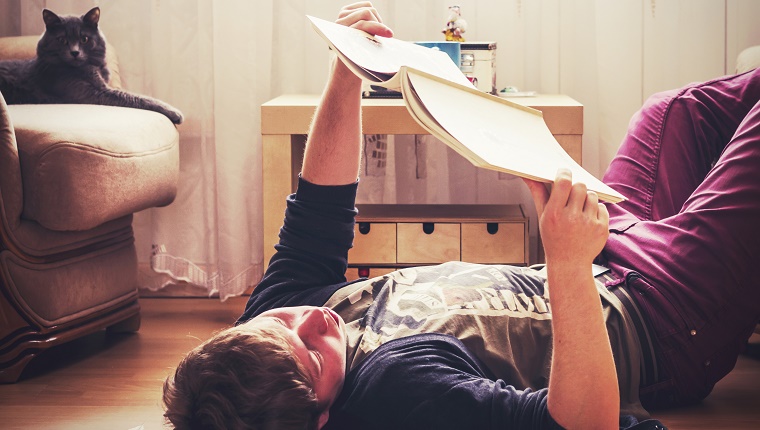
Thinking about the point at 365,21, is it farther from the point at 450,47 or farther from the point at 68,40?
the point at 68,40

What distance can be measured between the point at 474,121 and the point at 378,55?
30 cm

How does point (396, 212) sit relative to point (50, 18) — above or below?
below

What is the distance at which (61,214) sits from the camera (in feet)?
6.02

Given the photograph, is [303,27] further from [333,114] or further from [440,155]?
[333,114]

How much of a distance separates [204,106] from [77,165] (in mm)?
789

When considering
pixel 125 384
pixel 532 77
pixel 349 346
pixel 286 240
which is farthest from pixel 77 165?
pixel 532 77

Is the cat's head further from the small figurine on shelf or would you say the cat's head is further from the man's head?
the man's head

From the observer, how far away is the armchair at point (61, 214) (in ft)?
5.98

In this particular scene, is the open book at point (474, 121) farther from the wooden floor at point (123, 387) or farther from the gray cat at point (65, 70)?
the gray cat at point (65, 70)

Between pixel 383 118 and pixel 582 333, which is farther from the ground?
pixel 383 118

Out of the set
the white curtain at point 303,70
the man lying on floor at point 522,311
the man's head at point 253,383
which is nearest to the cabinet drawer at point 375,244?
the white curtain at point 303,70

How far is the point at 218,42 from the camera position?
99.3 inches

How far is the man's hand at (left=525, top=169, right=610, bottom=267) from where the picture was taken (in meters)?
0.93

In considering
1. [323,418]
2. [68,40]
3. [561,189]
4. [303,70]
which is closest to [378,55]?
[561,189]
